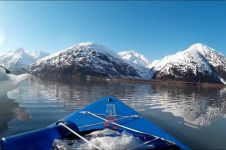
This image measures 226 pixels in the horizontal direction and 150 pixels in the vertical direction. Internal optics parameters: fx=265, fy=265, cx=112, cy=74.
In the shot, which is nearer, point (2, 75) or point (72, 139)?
point (72, 139)

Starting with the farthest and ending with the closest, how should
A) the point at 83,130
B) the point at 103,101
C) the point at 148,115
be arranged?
the point at 148,115
the point at 103,101
the point at 83,130

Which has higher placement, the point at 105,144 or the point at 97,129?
the point at 105,144

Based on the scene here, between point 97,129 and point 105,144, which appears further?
point 97,129

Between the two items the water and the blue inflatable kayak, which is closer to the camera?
the water

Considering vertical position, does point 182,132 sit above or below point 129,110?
below

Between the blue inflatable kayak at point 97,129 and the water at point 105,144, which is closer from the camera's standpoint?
the water at point 105,144

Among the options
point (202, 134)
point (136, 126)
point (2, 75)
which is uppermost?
point (2, 75)

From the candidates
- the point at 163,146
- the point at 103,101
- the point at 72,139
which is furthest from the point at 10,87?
the point at 163,146

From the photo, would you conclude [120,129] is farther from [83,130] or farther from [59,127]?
[59,127]
